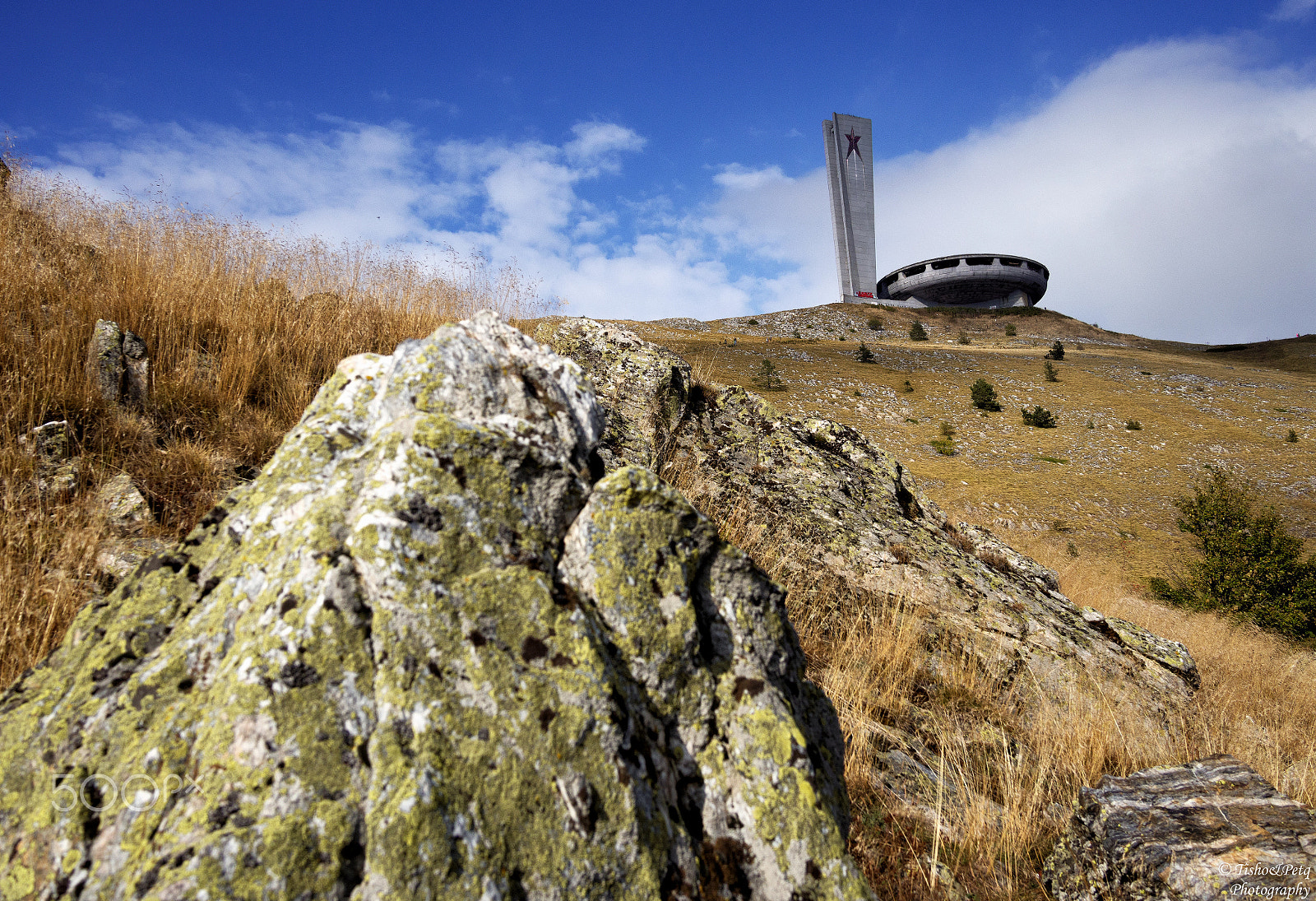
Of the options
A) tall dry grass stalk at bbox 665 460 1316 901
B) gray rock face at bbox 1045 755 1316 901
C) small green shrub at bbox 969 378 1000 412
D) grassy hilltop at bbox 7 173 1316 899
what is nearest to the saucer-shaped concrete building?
small green shrub at bbox 969 378 1000 412

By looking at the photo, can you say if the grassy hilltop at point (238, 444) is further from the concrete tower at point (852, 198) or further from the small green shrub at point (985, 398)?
the concrete tower at point (852, 198)

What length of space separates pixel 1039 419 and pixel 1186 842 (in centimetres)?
3102

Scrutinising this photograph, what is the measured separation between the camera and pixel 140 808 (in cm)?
143

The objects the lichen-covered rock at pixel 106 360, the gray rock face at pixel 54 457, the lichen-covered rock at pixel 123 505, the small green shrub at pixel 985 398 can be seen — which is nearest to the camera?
the lichen-covered rock at pixel 123 505

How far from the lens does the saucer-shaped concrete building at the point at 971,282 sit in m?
75.2

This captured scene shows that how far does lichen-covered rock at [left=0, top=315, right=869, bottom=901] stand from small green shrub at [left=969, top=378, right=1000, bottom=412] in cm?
3329

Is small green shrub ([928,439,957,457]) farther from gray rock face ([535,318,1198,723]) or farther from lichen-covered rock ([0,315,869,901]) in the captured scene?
lichen-covered rock ([0,315,869,901])

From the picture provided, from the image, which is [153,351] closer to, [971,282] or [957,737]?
[957,737]

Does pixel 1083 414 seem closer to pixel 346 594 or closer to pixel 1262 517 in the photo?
pixel 1262 517

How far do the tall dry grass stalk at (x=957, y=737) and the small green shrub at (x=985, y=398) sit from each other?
90.6 ft

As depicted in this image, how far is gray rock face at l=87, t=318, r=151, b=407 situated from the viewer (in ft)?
12.3

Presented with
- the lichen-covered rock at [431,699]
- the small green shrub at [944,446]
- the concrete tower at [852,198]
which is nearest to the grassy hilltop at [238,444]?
the lichen-covered rock at [431,699]

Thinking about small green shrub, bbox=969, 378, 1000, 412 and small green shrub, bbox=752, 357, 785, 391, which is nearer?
small green shrub, bbox=969, 378, 1000, 412

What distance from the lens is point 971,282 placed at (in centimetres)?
7575
